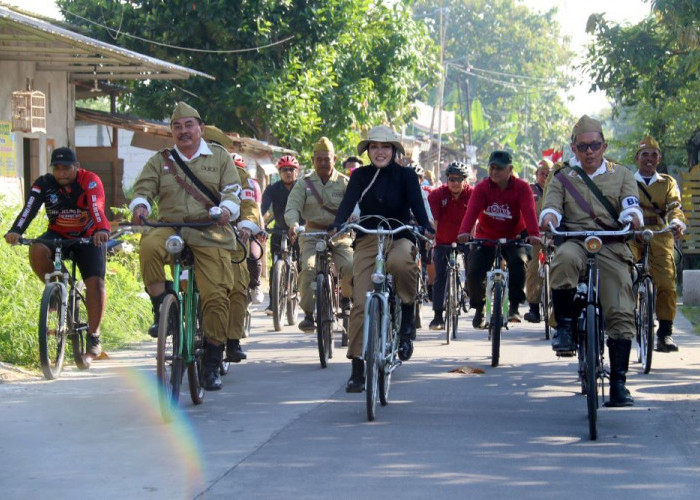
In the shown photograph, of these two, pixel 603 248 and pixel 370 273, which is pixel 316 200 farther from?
pixel 603 248

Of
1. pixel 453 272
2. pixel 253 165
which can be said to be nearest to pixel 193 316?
pixel 453 272

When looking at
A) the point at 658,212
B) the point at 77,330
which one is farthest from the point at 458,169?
the point at 77,330

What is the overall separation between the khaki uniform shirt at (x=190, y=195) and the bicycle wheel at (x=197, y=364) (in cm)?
47

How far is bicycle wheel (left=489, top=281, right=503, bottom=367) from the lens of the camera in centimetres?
1101

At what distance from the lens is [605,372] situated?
7.82 meters

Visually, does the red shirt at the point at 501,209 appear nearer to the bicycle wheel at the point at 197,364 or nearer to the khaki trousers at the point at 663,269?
the khaki trousers at the point at 663,269

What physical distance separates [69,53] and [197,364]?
8.07m

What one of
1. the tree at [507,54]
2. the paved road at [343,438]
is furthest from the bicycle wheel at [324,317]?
the tree at [507,54]

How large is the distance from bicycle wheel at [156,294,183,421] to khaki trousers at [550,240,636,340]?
257 centimetres

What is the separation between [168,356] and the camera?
8.04 meters

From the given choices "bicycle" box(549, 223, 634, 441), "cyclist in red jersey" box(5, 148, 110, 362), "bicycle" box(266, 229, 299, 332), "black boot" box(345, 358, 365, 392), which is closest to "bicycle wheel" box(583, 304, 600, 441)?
"bicycle" box(549, 223, 634, 441)

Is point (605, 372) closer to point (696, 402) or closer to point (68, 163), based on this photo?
point (696, 402)

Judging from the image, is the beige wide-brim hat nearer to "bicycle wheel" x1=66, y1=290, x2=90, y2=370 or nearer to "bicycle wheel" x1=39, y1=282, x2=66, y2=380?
"bicycle wheel" x1=39, y1=282, x2=66, y2=380

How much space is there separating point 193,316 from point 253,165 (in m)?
20.9
